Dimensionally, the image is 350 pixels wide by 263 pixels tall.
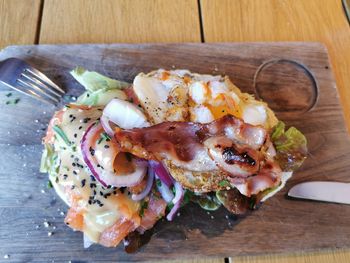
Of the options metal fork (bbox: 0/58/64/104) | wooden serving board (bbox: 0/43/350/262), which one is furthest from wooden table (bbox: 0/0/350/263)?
metal fork (bbox: 0/58/64/104)

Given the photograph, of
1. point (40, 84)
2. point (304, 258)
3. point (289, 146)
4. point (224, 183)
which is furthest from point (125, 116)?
point (304, 258)

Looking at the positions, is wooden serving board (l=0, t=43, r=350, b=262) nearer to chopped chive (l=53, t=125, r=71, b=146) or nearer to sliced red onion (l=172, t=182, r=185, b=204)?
sliced red onion (l=172, t=182, r=185, b=204)

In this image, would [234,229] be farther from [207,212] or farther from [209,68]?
[209,68]

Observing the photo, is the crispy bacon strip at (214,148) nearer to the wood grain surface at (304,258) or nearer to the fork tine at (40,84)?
the wood grain surface at (304,258)

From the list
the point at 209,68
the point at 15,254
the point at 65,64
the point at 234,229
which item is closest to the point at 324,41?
the point at 209,68

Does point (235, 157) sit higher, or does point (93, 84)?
point (235, 157)

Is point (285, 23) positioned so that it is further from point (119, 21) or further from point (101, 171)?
point (101, 171)

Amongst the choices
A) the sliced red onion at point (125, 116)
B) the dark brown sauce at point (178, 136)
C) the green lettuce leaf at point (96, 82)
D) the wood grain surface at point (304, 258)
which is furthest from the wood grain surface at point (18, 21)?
the wood grain surface at point (304, 258)
